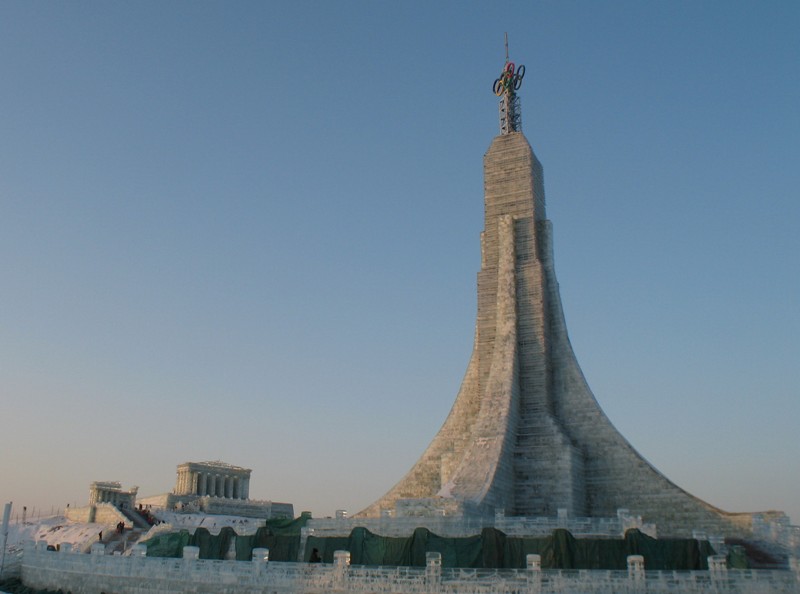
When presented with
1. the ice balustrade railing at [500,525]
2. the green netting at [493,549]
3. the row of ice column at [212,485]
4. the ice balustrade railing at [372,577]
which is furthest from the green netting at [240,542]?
the row of ice column at [212,485]

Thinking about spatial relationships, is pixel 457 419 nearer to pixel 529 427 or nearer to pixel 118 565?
pixel 529 427

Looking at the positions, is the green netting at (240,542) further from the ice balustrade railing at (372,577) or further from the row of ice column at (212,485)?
the row of ice column at (212,485)

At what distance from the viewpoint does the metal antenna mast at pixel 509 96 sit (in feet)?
141

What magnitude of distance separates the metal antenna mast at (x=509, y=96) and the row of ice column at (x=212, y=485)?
120ft

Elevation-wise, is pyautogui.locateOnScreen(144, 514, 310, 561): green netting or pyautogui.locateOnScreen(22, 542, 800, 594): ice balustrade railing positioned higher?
pyautogui.locateOnScreen(144, 514, 310, 561): green netting

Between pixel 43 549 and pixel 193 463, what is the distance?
106 feet

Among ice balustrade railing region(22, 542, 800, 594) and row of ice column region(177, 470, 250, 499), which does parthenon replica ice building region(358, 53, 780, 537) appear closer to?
ice balustrade railing region(22, 542, 800, 594)

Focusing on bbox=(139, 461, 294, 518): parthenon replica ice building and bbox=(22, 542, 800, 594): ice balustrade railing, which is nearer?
bbox=(22, 542, 800, 594): ice balustrade railing

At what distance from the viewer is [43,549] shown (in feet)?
96.5

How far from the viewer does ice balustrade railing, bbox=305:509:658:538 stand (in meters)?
24.5

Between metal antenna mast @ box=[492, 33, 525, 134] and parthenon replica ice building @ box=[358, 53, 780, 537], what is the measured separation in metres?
0.25

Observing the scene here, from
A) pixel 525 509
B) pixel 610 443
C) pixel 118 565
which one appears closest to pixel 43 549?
pixel 118 565

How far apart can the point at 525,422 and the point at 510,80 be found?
784 inches

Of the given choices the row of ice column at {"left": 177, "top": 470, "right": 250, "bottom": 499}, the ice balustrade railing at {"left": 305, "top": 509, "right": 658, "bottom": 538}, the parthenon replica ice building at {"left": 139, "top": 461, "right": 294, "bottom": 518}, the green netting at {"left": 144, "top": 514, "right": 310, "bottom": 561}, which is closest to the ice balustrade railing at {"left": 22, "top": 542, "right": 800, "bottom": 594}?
the green netting at {"left": 144, "top": 514, "right": 310, "bottom": 561}
